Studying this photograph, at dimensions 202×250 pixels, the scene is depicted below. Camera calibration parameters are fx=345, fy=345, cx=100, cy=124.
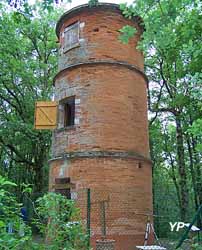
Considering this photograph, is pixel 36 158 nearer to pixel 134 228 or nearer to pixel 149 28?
pixel 134 228

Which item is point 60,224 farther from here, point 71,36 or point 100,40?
point 71,36

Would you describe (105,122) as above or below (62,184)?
above

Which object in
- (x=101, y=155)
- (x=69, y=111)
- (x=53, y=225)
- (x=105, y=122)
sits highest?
(x=69, y=111)

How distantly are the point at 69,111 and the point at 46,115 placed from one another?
1.34 metres

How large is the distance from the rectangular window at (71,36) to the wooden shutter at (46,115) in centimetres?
259

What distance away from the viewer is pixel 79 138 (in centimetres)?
1271

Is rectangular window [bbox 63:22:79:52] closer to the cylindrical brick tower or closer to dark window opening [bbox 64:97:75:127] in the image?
the cylindrical brick tower

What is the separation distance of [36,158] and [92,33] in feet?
38.2

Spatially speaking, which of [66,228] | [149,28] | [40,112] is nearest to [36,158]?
[40,112]

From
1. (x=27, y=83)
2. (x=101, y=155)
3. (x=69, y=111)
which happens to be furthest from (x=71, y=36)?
(x=27, y=83)

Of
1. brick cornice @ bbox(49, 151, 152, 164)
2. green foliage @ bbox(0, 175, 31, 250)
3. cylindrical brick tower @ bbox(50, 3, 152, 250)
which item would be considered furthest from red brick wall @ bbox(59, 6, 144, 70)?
green foliage @ bbox(0, 175, 31, 250)

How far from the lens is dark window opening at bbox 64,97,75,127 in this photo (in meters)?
14.1

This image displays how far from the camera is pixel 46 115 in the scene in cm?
1370

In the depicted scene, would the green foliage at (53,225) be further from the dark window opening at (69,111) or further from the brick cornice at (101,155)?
the dark window opening at (69,111)
